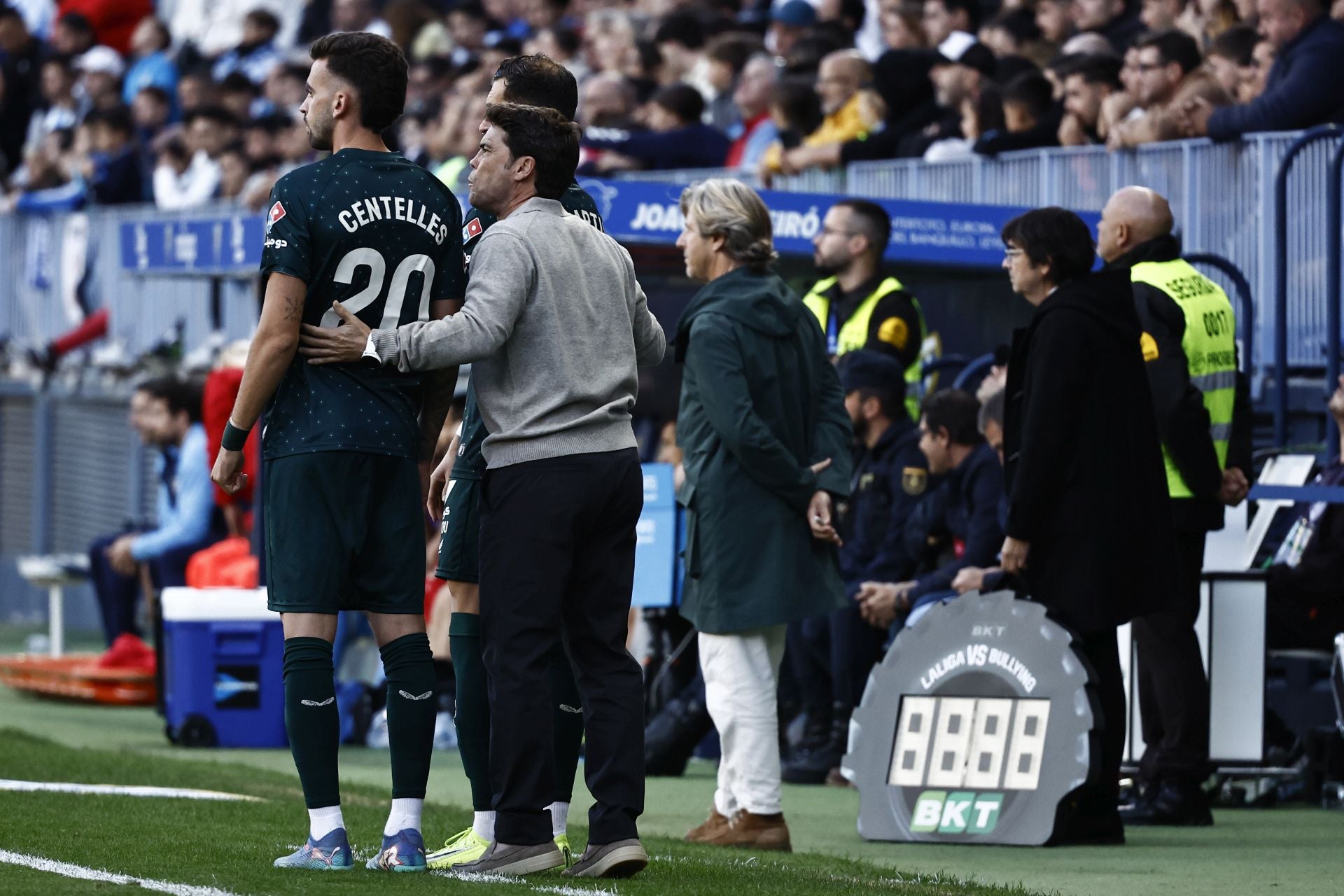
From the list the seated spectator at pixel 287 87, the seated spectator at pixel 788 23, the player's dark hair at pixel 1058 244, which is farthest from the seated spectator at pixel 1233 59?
the seated spectator at pixel 287 87

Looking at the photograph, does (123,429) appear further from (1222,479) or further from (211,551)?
(1222,479)

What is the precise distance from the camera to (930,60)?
14242mm

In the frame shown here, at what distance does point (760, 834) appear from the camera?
24.3ft

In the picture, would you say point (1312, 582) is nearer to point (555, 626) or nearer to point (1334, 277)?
point (1334, 277)

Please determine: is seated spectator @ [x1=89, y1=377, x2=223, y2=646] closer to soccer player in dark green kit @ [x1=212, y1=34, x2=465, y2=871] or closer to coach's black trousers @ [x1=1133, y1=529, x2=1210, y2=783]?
coach's black trousers @ [x1=1133, y1=529, x2=1210, y2=783]

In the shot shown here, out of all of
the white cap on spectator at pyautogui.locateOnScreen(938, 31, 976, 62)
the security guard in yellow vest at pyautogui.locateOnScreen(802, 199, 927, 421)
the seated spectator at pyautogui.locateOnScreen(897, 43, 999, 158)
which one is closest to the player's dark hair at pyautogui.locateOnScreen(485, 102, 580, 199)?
the security guard in yellow vest at pyautogui.locateOnScreen(802, 199, 927, 421)

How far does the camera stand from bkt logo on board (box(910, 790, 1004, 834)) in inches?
310

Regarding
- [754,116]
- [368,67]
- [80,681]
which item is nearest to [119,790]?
[368,67]

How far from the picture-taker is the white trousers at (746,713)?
24.3 feet

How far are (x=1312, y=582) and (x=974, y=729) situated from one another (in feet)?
6.84

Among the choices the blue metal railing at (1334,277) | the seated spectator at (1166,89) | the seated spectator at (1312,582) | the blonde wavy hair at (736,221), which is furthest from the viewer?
the seated spectator at (1166,89)

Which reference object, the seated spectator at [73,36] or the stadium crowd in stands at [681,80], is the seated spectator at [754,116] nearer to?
the stadium crowd in stands at [681,80]

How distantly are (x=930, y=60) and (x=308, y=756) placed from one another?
9.07 m

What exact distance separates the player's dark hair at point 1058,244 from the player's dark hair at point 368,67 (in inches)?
104
